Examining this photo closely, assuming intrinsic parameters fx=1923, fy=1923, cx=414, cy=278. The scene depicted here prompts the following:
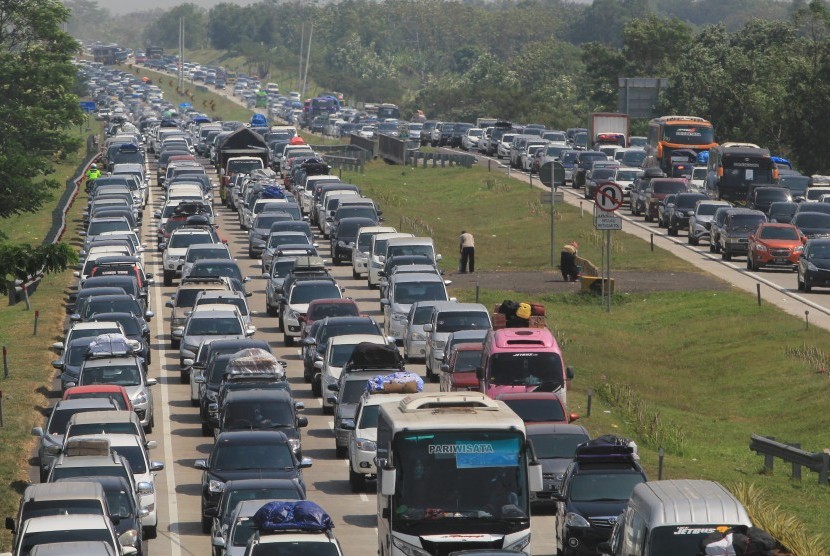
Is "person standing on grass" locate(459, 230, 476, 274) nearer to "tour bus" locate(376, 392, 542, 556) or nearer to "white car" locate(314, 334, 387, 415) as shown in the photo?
"white car" locate(314, 334, 387, 415)

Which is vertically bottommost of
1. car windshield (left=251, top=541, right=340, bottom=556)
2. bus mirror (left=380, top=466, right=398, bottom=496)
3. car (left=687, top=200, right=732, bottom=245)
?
car (left=687, top=200, right=732, bottom=245)

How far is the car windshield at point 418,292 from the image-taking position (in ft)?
149

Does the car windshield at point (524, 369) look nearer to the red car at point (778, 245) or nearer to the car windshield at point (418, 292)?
the car windshield at point (418, 292)

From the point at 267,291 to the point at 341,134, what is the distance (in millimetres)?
92017

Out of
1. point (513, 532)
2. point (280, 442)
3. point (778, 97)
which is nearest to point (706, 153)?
point (778, 97)

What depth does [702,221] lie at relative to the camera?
66750 millimetres

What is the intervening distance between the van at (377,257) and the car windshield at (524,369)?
22392 mm

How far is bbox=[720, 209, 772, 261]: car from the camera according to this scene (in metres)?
61.2

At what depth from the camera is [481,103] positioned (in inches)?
6280

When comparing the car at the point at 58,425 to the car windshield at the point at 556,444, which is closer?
the car windshield at the point at 556,444

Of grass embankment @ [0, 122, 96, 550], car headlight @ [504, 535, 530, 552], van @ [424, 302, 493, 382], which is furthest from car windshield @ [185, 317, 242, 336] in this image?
car headlight @ [504, 535, 530, 552]

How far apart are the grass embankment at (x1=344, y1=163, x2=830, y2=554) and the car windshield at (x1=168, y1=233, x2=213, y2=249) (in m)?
8.53

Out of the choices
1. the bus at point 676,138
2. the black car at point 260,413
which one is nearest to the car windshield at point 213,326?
the black car at point 260,413

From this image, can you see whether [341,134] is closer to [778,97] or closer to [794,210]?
[778,97]
